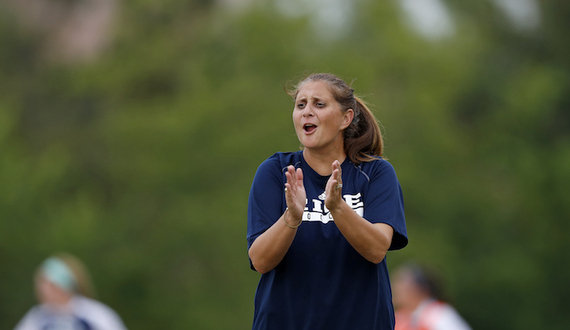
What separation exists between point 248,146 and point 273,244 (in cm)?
1613

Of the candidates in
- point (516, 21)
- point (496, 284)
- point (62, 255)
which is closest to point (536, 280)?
point (496, 284)

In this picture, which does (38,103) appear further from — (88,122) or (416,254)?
(416,254)

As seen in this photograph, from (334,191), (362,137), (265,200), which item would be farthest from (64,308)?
(334,191)

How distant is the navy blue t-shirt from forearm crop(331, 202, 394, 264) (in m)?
0.11

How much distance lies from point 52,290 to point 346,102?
18.3 feet

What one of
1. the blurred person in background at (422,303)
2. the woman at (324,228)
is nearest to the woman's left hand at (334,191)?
the woman at (324,228)

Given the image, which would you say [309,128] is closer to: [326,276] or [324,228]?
[324,228]

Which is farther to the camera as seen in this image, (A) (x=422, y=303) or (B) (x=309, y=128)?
(A) (x=422, y=303)

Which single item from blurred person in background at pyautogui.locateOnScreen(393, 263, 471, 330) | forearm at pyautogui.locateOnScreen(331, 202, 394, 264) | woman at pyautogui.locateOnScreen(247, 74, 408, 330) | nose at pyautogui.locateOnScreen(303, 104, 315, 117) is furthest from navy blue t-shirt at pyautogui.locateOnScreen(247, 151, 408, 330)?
blurred person in background at pyautogui.locateOnScreen(393, 263, 471, 330)

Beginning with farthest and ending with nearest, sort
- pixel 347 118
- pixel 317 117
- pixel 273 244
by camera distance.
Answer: pixel 347 118
pixel 317 117
pixel 273 244

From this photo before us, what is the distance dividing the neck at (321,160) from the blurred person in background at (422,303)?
419 cm

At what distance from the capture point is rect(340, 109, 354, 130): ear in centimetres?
341

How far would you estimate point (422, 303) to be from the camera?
748cm

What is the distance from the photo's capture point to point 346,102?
3.41m
